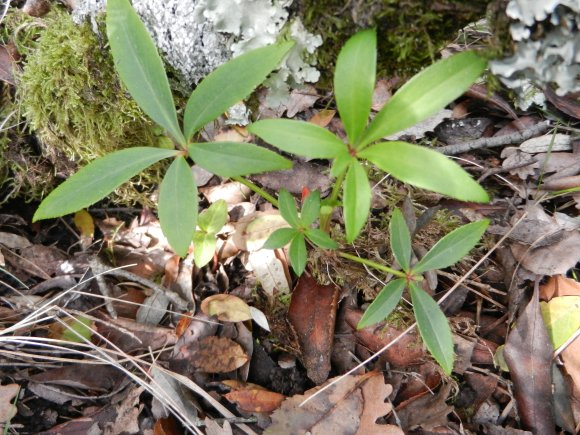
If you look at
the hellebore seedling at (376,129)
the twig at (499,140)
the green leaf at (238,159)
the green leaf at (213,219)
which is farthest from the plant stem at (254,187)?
the twig at (499,140)

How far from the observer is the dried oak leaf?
143 cm

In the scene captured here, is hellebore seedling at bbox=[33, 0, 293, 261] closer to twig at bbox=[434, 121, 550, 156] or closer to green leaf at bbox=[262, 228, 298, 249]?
green leaf at bbox=[262, 228, 298, 249]

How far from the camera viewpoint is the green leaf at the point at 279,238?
4.33 feet

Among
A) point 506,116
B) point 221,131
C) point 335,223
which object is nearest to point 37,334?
point 221,131

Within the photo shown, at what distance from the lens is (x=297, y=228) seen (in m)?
1.33

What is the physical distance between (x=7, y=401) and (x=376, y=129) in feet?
4.78

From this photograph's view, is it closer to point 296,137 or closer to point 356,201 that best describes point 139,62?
point 296,137

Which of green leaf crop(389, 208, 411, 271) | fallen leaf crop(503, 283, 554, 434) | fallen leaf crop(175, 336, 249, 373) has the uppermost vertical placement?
green leaf crop(389, 208, 411, 271)

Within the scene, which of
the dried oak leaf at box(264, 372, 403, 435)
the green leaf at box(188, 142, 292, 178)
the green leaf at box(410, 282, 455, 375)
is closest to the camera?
the green leaf at box(188, 142, 292, 178)

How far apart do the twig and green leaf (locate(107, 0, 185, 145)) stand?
1091 millimetres

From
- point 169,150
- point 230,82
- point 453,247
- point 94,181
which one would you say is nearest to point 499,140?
point 453,247

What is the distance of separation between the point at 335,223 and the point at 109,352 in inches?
34.8

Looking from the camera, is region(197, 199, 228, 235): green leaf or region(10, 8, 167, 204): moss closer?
region(10, 8, 167, 204): moss

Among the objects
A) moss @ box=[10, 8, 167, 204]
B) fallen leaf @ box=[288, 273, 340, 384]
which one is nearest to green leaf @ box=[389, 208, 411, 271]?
fallen leaf @ box=[288, 273, 340, 384]
